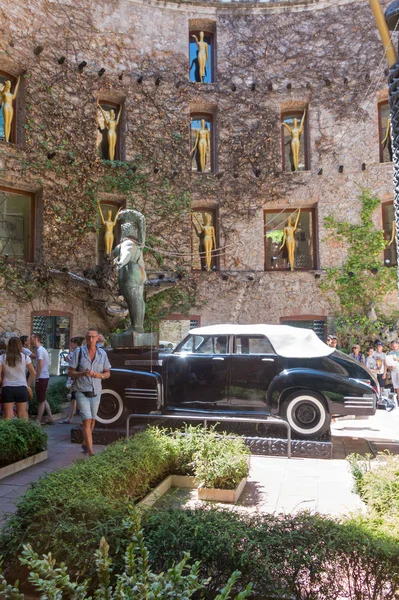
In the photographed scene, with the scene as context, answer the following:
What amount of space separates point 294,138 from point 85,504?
50.6 feet

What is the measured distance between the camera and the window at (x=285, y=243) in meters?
16.7

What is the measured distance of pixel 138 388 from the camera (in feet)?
27.8

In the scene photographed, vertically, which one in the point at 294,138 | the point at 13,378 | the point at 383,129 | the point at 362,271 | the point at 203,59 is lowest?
the point at 13,378

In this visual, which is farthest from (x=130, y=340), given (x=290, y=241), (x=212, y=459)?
(x=290, y=241)

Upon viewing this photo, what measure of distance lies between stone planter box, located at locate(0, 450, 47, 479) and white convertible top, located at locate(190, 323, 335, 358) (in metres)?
3.14

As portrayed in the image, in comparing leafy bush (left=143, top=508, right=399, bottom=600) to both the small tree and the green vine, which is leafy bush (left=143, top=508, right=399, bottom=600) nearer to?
the small tree

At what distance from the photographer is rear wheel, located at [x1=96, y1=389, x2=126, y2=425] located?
337 inches

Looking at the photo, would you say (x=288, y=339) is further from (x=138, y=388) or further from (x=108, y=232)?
(x=108, y=232)

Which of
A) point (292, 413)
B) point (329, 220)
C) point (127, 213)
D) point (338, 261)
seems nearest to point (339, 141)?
point (329, 220)

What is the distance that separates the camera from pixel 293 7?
17.0m

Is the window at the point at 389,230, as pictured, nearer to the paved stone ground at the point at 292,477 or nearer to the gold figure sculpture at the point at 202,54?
the gold figure sculpture at the point at 202,54

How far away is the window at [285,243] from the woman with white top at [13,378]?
34.9ft

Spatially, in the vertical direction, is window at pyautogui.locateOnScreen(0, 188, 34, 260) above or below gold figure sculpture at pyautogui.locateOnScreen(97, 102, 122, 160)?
below

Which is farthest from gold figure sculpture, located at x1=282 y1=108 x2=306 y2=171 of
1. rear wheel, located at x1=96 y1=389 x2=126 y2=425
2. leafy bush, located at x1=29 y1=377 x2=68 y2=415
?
rear wheel, located at x1=96 y1=389 x2=126 y2=425
